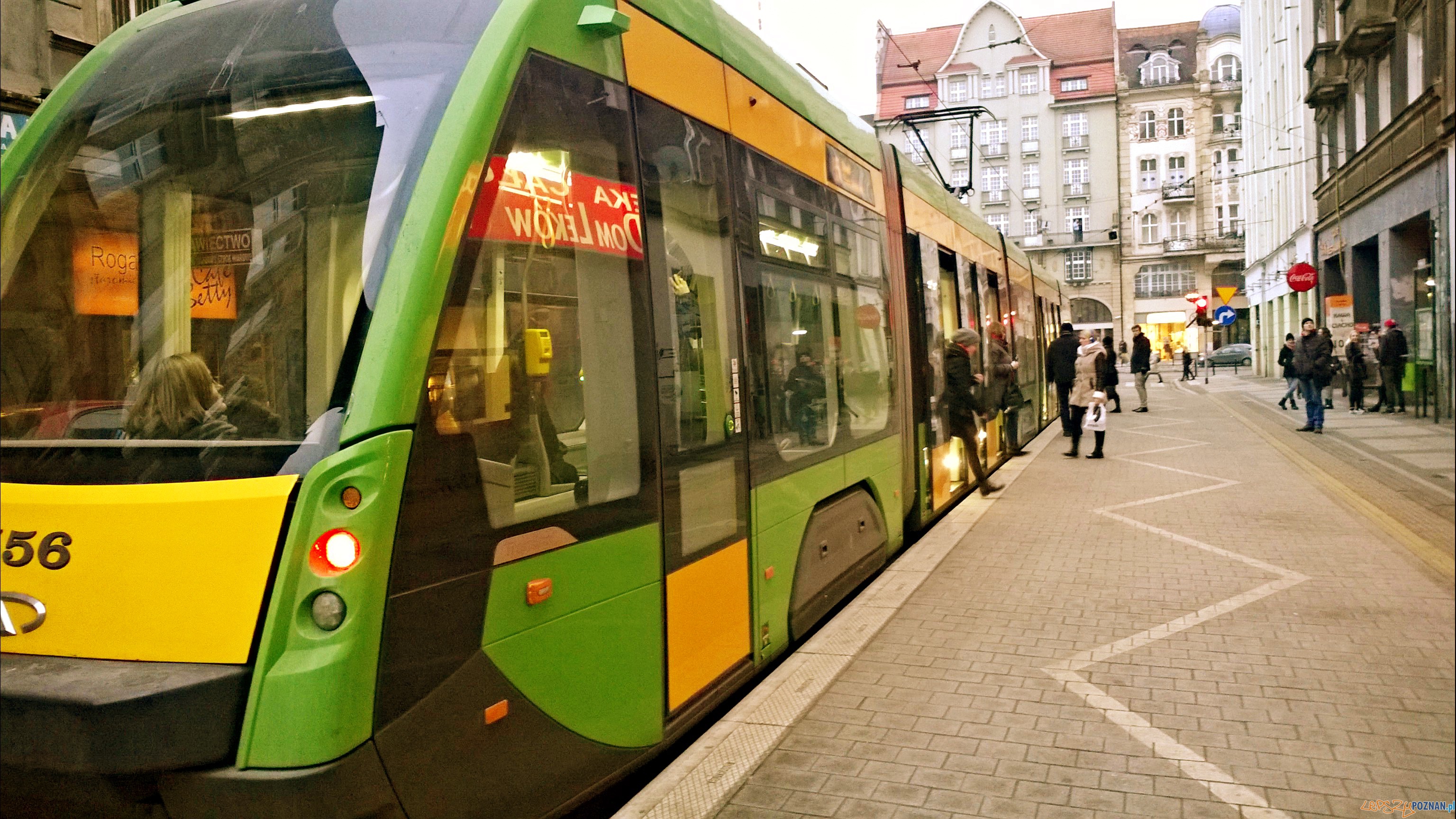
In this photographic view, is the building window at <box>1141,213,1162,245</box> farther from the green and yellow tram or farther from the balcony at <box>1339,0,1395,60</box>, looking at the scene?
the green and yellow tram

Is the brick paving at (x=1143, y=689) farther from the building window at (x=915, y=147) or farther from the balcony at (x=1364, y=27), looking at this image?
the balcony at (x=1364, y=27)

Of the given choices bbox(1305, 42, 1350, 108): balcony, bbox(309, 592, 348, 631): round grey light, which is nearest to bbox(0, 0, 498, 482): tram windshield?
bbox(309, 592, 348, 631): round grey light

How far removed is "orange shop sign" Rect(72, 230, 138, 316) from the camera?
11.0 feet

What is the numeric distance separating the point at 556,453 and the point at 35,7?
3009 millimetres

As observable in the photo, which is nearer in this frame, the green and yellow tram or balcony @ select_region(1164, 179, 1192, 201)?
the green and yellow tram

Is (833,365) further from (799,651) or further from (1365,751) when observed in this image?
(1365,751)

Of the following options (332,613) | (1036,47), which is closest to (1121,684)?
(332,613)

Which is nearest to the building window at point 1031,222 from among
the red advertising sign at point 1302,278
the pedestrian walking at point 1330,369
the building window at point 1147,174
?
the building window at point 1147,174

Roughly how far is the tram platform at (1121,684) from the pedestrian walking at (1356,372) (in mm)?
13112

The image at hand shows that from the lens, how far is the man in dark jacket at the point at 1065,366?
1616 cm

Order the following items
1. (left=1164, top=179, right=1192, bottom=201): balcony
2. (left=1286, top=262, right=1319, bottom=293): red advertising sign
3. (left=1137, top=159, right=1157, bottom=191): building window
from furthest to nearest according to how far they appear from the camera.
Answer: (left=1137, top=159, right=1157, bottom=191): building window < (left=1164, top=179, right=1192, bottom=201): balcony < (left=1286, top=262, right=1319, bottom=293): red advertising sign

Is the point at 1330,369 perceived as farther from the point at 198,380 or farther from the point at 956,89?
the point at 198,380

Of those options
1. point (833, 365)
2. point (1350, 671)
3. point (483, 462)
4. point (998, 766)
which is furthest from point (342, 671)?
point (1350, 671)

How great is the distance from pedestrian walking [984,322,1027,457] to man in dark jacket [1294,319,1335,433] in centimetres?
526
